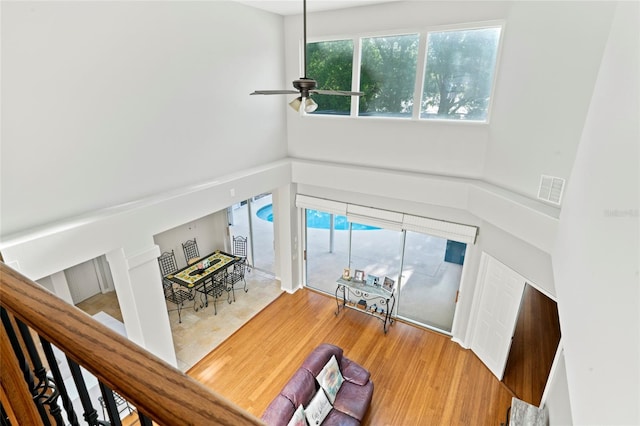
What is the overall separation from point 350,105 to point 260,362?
5.41m

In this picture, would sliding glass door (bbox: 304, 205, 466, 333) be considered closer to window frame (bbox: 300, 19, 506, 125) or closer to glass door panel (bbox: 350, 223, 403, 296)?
glass door panel (bbox: 350, 223, 403, 296)

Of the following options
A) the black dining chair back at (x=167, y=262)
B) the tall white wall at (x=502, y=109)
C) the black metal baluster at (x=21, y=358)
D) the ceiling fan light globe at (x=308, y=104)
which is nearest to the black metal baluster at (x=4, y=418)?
the black metal baluster at (x=21, y=358)

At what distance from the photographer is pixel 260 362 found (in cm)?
640

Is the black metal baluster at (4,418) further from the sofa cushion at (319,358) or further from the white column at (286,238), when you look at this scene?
the white column at (286,238)

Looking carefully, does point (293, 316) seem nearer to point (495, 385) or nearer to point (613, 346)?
point (495, 385)

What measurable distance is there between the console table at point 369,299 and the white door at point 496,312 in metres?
1.81

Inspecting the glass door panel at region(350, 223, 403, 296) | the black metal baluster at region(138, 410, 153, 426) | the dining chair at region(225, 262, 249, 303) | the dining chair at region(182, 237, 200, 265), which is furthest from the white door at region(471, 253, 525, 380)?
the dining chair at region(182, 237, 200, 265)

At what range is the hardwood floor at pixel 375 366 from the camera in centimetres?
549

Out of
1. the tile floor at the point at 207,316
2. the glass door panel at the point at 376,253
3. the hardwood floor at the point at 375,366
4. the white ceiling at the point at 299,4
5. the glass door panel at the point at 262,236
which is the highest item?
the white ceiling at the point at 299,4

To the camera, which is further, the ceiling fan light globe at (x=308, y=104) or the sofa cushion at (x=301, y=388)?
the sofa cushion at (x=301, y=388)

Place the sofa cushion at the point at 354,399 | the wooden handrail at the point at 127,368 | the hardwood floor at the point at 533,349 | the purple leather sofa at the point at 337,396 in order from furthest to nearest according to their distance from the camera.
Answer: the hardwood floor at the point at 533,349, the sofa cushion at the point at 354,399, the purple leather sofa at the point at 337,396, the wooden handrail at the point at 127,368

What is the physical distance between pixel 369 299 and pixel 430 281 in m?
1.49

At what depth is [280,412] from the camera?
445cm

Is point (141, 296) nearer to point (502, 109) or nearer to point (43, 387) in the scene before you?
point (43, 387)
